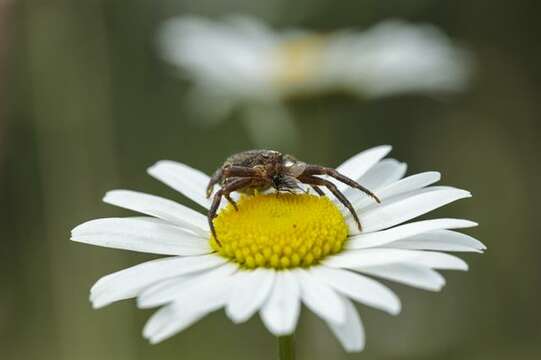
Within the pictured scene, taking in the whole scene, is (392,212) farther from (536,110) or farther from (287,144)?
(536,110)

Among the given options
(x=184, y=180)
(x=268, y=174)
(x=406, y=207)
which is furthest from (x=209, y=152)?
(x=406, y=207)

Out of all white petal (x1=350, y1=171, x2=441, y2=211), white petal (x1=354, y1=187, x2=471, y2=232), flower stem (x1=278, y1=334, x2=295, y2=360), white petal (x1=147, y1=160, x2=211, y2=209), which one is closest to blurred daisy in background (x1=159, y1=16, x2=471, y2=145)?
white petal (x1=147, y1=160, x2=211, y2=209)

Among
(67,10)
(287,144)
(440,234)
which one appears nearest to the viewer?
(440,234)

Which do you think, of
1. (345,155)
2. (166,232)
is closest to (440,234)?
(166,232)

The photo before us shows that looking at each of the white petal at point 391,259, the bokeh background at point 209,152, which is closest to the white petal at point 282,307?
the white petal at point 391,259

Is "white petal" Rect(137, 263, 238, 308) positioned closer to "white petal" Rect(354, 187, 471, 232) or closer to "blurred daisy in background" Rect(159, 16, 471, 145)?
"white petal" Rect(354, 187, 471, 232)

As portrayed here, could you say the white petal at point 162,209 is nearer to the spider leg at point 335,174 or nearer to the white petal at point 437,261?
the spider leg at point 335,174

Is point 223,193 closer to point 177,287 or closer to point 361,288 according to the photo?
point 177,287
